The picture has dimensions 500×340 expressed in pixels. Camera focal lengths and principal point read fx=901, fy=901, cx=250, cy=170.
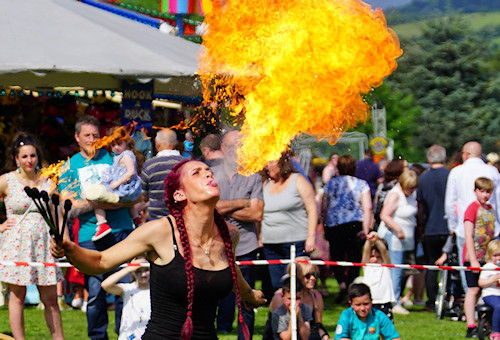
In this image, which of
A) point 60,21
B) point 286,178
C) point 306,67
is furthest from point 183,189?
point 60,21

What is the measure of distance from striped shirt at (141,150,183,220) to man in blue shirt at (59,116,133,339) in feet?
1.29

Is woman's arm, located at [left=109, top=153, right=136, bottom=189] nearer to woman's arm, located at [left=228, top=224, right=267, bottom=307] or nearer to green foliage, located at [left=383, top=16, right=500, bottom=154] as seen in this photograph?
woman's arm, located at [left=228, top=224, right=267, bottom=307]

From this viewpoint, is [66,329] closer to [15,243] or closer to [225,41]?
[15,243]

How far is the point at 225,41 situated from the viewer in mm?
6672

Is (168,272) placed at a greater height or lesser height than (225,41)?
lesser

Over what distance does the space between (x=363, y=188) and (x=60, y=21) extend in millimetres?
4225

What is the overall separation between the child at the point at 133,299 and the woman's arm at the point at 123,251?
2843 mm

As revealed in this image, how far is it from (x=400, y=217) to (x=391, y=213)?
15cm

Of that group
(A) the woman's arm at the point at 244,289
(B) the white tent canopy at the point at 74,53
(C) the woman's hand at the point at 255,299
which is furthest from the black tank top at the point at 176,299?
(B) the white tent canopy at the point at 74,53

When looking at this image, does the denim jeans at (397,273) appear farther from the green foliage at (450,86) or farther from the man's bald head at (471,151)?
the green foliage at (450,86)

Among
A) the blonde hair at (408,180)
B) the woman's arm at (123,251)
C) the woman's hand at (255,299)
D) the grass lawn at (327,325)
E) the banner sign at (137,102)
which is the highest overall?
the banner sign at (137,102)

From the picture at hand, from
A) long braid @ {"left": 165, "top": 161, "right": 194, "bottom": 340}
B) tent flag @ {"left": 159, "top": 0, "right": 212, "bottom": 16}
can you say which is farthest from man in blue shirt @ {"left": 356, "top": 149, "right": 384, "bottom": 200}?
long braid @ {"left": 165, "top": 161, "right": 194, "bottom": 340}

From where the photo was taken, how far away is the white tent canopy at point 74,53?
9398 millimetres

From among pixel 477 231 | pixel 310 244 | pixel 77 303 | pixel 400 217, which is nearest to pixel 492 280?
pixel 477 231
